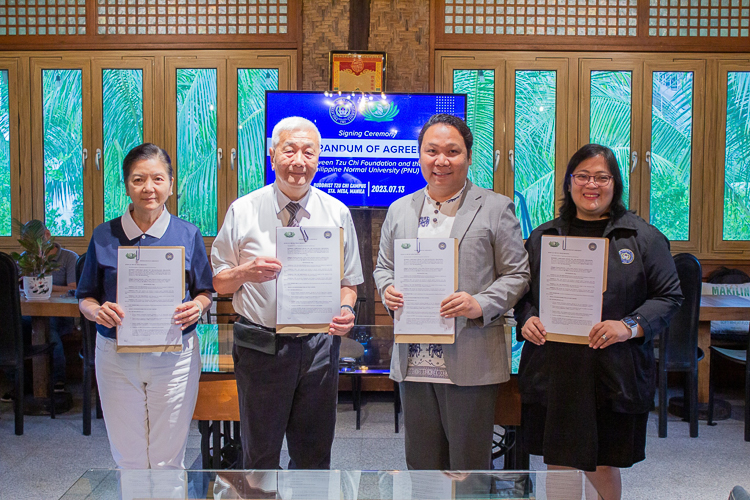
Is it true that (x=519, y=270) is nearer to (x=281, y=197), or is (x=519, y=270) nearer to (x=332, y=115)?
(x=281, y=197)

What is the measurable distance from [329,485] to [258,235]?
84 cm

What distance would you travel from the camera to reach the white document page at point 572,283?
6.13 ft

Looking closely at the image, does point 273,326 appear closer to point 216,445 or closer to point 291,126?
point 291,126

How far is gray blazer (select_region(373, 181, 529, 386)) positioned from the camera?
6.04 feet

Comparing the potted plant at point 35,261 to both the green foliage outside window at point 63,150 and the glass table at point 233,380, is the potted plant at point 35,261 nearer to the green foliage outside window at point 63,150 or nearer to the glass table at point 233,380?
the green foliage outside window at point 63,150

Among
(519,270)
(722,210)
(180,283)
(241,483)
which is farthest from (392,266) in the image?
(722,210)

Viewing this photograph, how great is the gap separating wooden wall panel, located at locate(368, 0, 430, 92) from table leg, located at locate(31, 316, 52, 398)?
3.05 meters

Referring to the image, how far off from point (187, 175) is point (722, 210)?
4.47 metres

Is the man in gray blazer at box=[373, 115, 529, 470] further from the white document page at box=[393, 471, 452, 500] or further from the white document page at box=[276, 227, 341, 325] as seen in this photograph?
the white document page at box=[393, 471, 452, 500]

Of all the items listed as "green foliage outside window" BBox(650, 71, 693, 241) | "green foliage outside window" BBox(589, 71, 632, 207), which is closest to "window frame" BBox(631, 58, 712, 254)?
"green foliage outside window" BBox(650, 71, 693, 241)

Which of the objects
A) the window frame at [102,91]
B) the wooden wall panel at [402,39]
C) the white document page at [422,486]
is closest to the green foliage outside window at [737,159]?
the wooden wall panel at [402,39]

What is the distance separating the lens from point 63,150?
4.86 meters

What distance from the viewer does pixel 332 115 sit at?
4.36 m

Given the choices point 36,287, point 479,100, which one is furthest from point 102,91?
point 479,100
